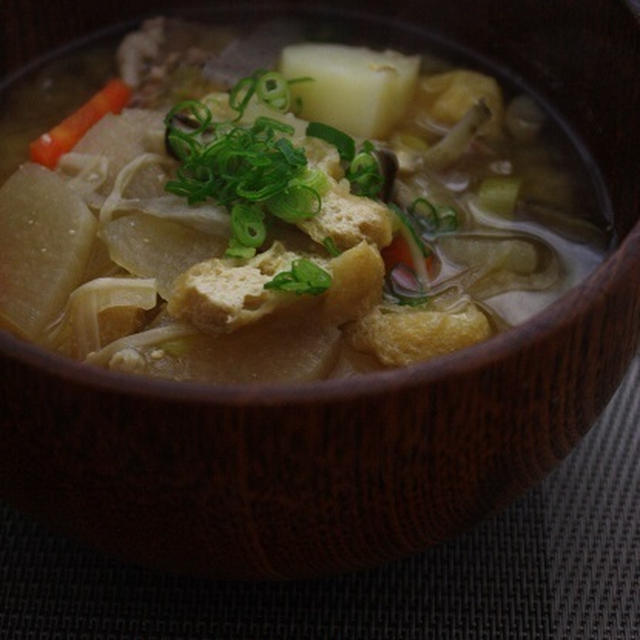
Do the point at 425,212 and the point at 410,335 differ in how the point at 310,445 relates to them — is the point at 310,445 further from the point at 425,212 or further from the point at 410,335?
the point at 425,212

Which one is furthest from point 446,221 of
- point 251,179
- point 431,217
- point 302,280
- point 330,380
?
point 330,380

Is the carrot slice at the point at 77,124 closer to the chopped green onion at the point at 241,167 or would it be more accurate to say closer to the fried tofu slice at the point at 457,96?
the chopped green onion at the point at 241,167

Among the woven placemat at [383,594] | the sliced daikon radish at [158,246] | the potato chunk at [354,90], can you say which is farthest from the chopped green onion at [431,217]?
the woven placemat at [383,594]

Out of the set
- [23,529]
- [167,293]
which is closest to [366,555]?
[167,293]

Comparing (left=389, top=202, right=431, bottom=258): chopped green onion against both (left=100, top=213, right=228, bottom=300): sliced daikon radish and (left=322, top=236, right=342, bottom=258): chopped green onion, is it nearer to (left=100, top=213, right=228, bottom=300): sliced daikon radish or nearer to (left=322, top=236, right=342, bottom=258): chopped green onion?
(left=322, top=236, right=342, bottom=258): chopped green onion

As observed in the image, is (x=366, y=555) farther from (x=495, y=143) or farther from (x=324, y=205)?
(x=495, y=143)

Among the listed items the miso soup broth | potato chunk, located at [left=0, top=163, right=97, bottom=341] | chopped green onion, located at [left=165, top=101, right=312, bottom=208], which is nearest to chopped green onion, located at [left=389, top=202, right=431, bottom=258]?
the miso soup broth

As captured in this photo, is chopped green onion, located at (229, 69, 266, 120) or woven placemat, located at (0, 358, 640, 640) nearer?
woven placemat, located at (0, 358, 640, 640)
